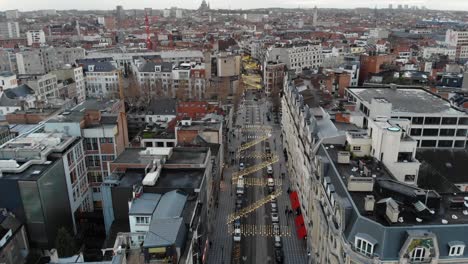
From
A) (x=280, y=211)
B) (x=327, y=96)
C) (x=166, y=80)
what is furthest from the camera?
(x=166, y=80)

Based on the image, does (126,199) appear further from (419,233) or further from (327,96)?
(327,96)

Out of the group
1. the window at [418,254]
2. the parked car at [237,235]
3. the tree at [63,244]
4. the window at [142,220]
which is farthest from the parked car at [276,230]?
the window at [418,254]

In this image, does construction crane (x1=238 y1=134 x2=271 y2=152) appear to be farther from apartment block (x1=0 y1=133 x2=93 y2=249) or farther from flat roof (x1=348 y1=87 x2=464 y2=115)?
apartment block (x1=0 y1=133 x2=93 y2=249)

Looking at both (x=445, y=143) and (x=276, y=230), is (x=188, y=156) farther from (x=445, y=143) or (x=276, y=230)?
(x=445, y=143)

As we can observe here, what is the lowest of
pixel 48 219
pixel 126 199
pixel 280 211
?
pixel 280 211

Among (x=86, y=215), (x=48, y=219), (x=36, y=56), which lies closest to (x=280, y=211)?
(x=86, y=215)

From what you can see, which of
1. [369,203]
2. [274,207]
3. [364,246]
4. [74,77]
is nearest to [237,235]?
[274,207]

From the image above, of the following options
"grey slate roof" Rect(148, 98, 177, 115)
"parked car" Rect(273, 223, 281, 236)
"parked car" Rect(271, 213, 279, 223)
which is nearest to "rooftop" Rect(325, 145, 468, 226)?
"parked car" Rect(273, 223, 281, 236)
